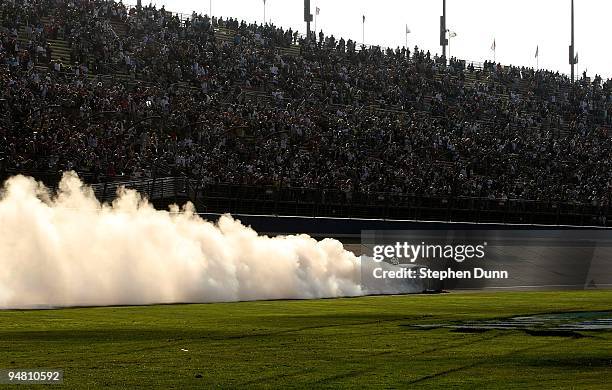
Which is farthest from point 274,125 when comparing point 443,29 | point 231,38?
point 443,29

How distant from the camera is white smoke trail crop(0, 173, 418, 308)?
28406mm

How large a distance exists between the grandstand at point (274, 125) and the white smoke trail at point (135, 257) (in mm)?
3210

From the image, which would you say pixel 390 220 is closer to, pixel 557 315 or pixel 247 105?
pixel 247 105

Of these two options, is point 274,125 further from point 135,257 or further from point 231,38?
point 135,257

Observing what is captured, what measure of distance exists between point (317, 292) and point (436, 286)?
14.6ft

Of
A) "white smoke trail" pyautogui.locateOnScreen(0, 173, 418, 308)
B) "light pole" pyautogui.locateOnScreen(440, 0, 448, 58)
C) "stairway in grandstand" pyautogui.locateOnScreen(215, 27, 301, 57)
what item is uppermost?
"light pole" pyautogui.locateOnScreen(440, 0, 448, 58)

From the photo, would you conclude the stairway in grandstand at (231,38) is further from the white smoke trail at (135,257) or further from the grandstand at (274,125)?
the white smoke trail at (135,257)

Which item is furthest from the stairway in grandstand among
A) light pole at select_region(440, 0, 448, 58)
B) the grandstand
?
light pole at select_region(440, 0, 448, 58)

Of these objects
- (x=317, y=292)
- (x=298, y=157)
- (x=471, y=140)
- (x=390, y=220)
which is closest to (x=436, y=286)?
(x=317, y=292)

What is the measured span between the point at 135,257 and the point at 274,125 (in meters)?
18.6

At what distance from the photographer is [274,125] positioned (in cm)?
4853

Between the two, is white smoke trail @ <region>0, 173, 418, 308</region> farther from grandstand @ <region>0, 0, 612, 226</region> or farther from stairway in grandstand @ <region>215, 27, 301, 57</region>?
stairway in grandstand @ <region>215, 27, 301, 57</region>

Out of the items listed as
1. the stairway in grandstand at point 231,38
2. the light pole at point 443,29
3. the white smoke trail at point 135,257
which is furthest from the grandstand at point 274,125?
the light pole at point 443,29

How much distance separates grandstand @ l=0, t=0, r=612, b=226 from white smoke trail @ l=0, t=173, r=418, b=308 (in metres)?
3.21
